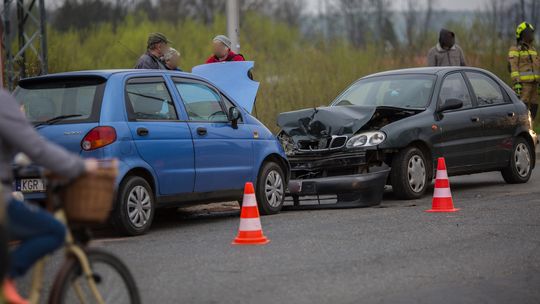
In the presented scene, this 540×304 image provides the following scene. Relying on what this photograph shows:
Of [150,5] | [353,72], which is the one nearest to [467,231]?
[353,72]

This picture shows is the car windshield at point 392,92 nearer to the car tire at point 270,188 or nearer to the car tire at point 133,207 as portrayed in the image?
the car tire at point 270,188

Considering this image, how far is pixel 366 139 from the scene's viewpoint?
13031 millimetres

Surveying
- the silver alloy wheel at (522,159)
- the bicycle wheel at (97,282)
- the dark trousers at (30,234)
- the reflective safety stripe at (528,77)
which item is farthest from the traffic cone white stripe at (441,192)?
the reflective safety stripe at (528,77)

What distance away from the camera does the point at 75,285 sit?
5430mm

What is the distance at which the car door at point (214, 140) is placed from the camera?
37.5ft

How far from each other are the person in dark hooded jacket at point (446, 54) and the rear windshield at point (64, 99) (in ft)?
30.6

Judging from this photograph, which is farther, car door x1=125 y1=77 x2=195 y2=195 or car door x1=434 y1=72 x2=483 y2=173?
car door x1=434 y1=72 x2=483 y2=173

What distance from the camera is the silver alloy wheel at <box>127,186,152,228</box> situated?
1041 centimetres

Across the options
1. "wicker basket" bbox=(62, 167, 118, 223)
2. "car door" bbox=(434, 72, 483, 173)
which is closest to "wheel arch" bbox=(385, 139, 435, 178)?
"car door" bbox=(434, 72, 483, 173)

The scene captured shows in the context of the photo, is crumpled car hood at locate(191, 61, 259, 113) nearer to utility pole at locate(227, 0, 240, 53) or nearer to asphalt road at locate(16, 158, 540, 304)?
utility pole at locate(227, 0, 240, 53)

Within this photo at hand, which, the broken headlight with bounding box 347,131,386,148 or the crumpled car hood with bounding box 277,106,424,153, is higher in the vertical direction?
the crumpled car hood with bounding box 277,106,424,153

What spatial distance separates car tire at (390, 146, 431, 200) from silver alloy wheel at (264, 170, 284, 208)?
149cm

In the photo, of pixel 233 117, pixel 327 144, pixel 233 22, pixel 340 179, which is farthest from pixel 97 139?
pixel 233 22

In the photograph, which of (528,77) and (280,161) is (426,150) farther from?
(528,77)
